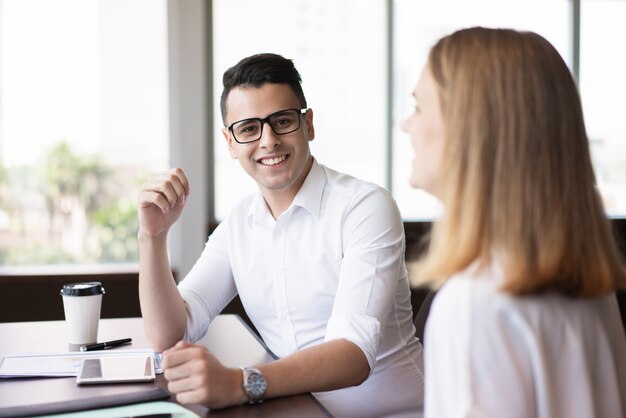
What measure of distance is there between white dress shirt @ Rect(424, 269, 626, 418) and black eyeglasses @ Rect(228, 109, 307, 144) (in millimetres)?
1116

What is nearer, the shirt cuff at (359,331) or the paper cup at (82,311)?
the shirt cuff at (359,331)

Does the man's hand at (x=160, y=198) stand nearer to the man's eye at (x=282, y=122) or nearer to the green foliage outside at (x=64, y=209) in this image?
the man's eye at (x=282, y=122)

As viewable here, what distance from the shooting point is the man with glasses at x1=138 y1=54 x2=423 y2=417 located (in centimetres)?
171

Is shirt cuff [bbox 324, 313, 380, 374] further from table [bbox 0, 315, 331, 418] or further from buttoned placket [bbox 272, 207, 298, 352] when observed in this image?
buttoned placket [bbox 272, 207, 298, 352]

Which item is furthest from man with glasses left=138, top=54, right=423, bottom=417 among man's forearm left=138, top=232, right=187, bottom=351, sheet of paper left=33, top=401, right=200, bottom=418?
sheet of paper left=33, top=401, right=200, bottom=418

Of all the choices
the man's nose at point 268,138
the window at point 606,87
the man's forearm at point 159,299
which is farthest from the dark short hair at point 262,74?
the window at point 606,87

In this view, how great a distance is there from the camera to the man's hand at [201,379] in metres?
1.25

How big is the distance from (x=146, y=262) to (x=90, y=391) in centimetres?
46

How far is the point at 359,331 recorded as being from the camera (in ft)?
5.06

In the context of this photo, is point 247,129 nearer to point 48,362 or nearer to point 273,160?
point 273,160

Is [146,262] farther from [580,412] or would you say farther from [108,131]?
[108,131]

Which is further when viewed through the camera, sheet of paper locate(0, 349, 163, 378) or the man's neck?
the man's neck

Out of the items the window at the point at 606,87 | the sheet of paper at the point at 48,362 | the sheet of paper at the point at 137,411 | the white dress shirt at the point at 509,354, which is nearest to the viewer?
the white dress shirt at the point at 509,354

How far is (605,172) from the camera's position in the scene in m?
5.37
